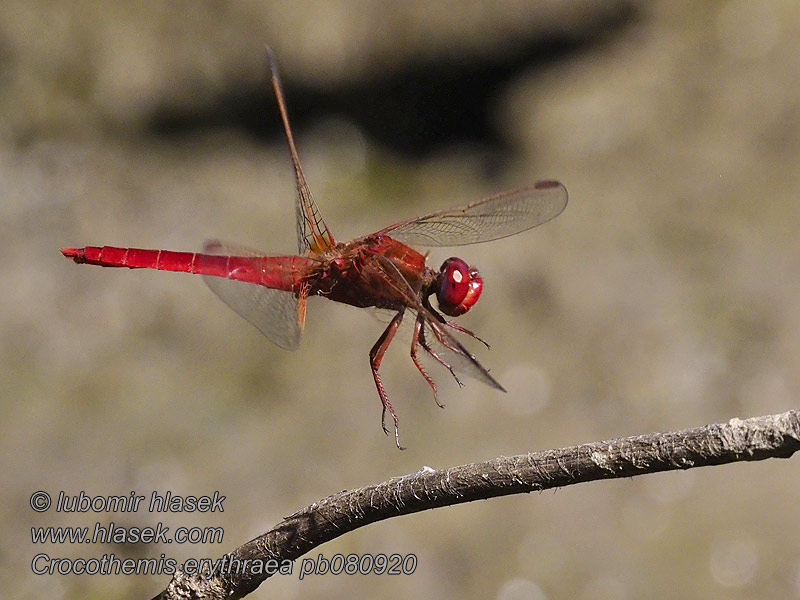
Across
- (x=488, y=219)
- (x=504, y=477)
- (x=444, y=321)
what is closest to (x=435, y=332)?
(x=444, y=321)

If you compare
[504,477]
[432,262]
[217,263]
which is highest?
[432,262]

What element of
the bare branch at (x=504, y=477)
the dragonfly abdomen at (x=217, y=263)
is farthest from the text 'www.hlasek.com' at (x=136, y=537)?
the bare branch at (x=504, y=477)

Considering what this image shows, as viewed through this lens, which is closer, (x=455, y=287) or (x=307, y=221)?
(x=455, y=287)

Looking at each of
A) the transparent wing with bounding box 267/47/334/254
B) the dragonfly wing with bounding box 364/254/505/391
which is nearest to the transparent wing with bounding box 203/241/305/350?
the transparent wing with bounding box 267/47/334/254

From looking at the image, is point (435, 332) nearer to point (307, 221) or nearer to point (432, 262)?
point (307, 221)

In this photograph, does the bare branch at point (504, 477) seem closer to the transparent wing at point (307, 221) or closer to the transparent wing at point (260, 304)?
the transparent wing at point (260, 304)

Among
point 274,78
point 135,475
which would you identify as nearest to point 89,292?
point 135,475

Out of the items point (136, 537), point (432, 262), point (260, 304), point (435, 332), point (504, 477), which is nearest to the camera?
point (504, 477)
